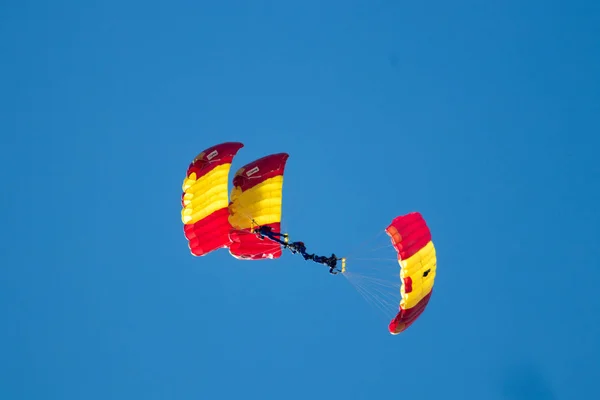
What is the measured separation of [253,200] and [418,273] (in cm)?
730

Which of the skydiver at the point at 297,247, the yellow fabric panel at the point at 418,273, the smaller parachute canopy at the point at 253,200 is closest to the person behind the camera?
the yellow fabric panel at the point at 418,273

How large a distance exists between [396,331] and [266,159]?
866cm

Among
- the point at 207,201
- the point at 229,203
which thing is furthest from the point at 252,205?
the point at 207,201

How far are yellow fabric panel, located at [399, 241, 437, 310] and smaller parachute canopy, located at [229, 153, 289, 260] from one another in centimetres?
620

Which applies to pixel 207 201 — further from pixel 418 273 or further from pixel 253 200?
pixel 418 273

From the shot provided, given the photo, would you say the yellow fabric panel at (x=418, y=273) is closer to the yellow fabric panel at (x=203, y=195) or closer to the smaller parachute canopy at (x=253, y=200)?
the smaller parachute canopy at (x=253, y=200)

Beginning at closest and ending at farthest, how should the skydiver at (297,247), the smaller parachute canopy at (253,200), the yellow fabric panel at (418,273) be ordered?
the yellow fabric panel at (418,273) → the skydiver at (297,247) → the smaller parachute canopy at (253,200)

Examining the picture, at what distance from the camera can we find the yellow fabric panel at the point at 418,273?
1227 inches

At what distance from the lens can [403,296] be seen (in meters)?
31.2

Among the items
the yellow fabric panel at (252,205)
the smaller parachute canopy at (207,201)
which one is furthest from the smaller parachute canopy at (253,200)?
the smaller parachute canopy at (207,201)

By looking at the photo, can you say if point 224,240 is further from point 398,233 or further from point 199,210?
point 398,233

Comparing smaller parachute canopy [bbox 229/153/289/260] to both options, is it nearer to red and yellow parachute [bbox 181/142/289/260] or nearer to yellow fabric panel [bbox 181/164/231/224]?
red and yellow parachute [bbox 181/142/289/260]

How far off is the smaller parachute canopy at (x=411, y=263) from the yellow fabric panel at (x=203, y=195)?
22.2 feet

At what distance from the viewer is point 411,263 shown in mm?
31297
